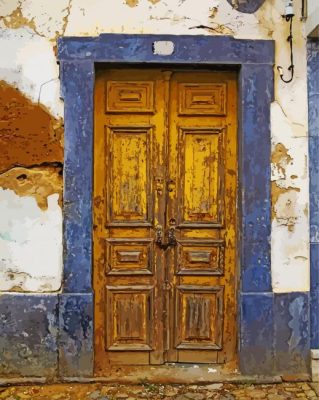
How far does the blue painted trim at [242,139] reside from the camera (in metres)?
4.81

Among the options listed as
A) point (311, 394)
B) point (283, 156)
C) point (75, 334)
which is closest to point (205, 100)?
point (283, 156)

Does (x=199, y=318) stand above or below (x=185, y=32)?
below

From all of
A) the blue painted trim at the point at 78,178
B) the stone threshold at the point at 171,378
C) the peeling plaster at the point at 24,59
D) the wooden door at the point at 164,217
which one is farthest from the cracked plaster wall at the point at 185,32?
the stone threshold at the point at 171,378

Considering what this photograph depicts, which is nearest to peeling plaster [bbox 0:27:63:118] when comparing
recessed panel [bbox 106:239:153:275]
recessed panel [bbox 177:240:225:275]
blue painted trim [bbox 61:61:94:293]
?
blue painted trim [bbox 61:61:94:293]

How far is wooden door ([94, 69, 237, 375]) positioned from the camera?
4988 mm

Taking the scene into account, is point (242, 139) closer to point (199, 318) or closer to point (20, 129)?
point (199, 318)

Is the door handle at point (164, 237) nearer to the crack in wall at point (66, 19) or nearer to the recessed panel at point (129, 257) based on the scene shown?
the recessed panel at point (129, 257)

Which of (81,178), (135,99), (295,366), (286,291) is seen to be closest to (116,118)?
(135,99)

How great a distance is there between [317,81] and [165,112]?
1267mm

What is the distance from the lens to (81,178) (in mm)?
4832

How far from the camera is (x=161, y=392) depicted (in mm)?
4637

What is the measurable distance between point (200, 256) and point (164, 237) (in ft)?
1.12

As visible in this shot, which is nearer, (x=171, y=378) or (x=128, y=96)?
A: (x=171, y=378)

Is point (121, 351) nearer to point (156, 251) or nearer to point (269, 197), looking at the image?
point (156, 251)
